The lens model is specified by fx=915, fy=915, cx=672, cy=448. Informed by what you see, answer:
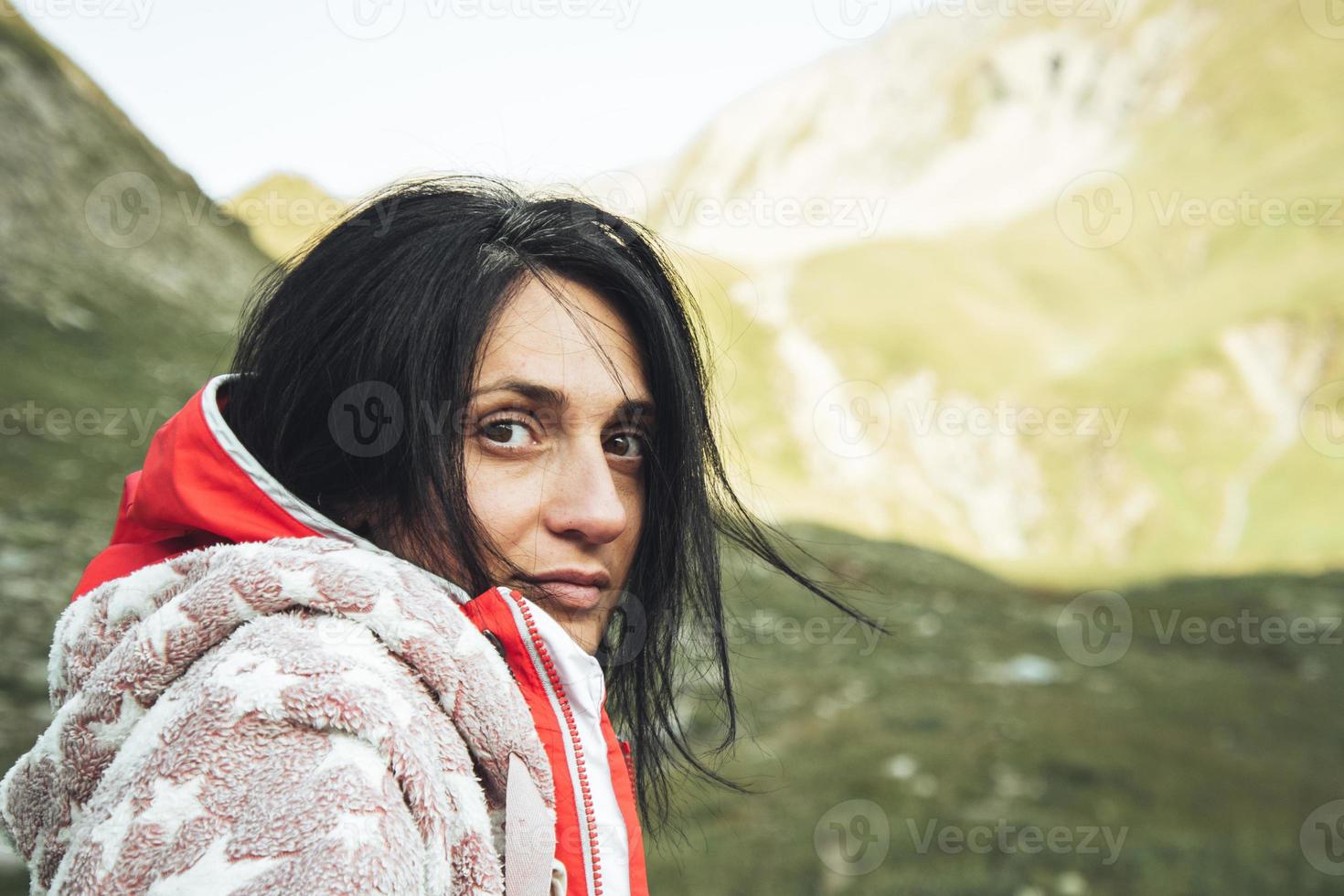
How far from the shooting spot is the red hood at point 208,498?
1579mm

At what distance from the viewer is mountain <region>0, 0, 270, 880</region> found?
366 inches

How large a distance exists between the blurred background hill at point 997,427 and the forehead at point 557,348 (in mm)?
722

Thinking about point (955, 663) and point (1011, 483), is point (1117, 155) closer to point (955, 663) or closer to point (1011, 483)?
point (1011, 483)

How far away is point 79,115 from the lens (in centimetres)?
2433

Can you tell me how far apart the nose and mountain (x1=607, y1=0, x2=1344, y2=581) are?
3.14m

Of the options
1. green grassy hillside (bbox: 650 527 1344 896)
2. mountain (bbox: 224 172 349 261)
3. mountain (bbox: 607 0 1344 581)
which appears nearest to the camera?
green grassy hillside (bbox: 650 527 1344 896)

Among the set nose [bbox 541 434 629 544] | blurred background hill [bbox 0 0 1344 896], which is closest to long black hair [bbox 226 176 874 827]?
nose [bbox 541 434 629 544]

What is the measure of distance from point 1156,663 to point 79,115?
2841 centimetres

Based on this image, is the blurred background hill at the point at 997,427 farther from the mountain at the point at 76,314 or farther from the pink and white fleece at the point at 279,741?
the pink and white fleece at the point at 279,741

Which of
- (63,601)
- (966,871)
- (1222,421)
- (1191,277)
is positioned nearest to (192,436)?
(966,871)

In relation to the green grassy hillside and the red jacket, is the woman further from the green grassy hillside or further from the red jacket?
the green grassy hillside

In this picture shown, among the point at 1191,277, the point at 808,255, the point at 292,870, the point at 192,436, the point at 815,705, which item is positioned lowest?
the point at 815,705

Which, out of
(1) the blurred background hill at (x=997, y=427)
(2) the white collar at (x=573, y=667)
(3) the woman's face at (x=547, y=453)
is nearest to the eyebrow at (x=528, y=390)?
(3) the woman's face at (x=547, y=453)

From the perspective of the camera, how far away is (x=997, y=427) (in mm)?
54125
